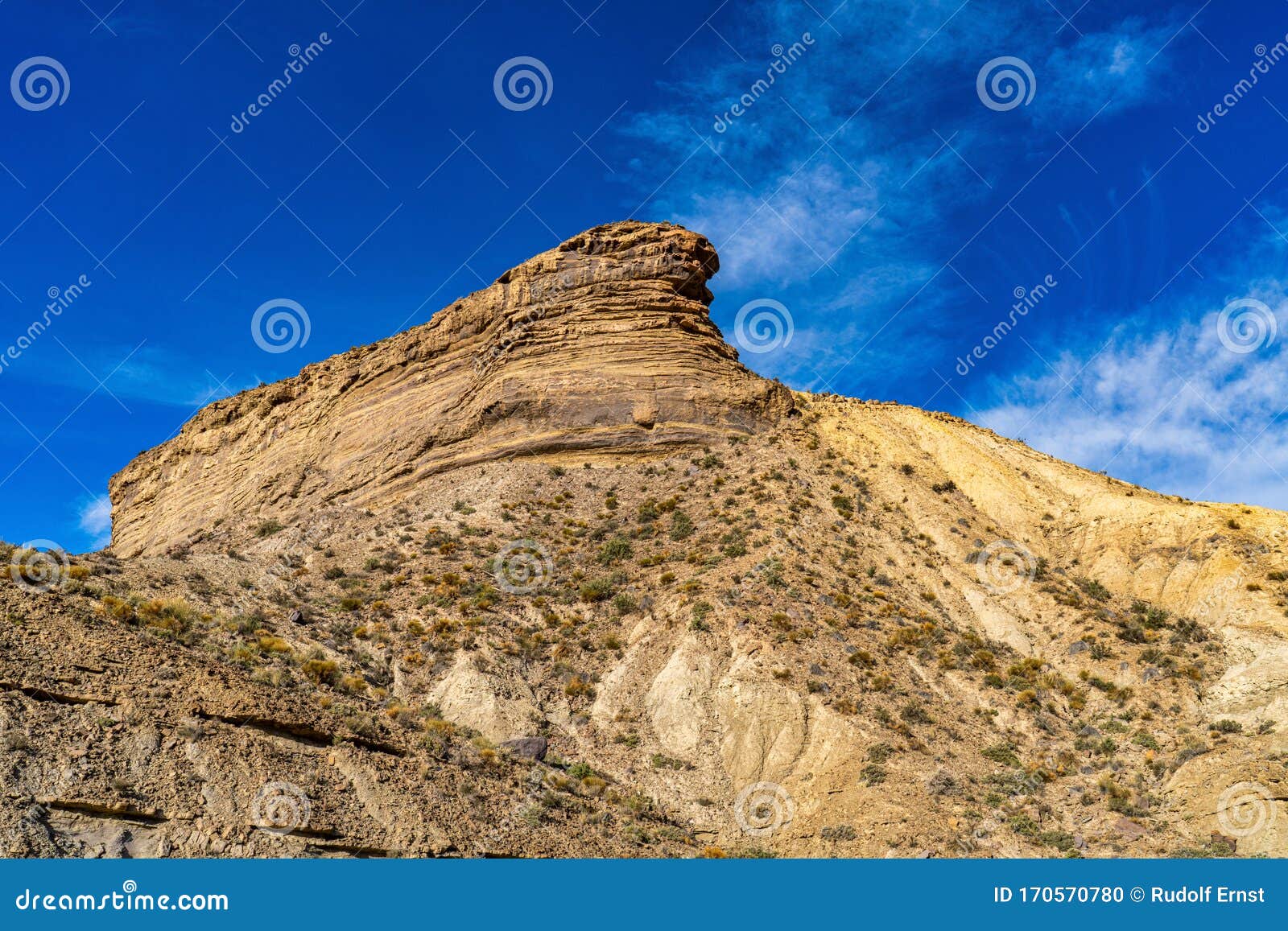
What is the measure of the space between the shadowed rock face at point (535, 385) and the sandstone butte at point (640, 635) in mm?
168

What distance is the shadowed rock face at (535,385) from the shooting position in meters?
39.2

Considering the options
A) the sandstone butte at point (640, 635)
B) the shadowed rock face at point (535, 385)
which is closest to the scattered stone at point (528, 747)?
the sandstone butte at point (640, 635)

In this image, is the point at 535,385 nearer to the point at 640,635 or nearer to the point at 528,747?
the point at 640,635

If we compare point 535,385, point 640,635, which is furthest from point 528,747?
point 535,385

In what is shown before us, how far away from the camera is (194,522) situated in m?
51.0

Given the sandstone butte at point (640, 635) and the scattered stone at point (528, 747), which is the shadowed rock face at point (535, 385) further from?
the scattered stone at point (528, 747)

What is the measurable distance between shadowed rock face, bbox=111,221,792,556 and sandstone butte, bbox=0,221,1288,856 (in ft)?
0.55

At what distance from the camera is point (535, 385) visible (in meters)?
39.8

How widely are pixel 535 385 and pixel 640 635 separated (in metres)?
15.9

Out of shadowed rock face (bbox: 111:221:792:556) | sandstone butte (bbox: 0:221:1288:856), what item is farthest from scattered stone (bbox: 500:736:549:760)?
shadowed rock face (bbox: 111:221:792:556)

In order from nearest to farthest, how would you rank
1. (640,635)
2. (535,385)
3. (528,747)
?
(528,747) → (640,635) → (535,385)

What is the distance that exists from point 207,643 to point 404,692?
225 inches

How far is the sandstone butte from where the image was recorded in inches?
608

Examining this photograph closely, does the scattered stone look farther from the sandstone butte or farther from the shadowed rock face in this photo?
the shadowed rock face
